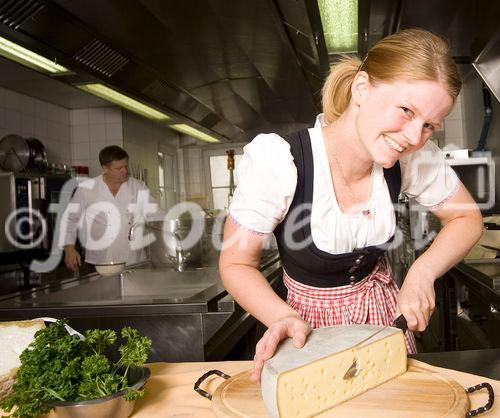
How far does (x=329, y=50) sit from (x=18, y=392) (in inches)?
90.8

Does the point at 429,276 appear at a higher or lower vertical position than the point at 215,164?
lower

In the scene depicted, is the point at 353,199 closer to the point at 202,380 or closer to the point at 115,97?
the point at 202,380

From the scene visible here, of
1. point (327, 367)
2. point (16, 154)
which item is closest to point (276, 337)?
point (327, 367)

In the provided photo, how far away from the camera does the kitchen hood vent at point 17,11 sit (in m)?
1.72

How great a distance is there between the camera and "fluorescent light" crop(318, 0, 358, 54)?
6.82 feet

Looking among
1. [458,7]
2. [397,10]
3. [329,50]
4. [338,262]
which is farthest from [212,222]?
[338,262]

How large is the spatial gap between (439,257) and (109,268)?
4.78ft

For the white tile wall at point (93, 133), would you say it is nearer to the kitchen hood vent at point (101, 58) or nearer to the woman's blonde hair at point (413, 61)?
the kitchen hood vent at point (101, 58)

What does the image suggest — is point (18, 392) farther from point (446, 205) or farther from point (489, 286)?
point (489, 286)

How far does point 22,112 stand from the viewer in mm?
4824

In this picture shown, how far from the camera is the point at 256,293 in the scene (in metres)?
0.96

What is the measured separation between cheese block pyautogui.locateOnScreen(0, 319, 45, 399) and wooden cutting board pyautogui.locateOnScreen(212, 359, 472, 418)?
1.00ft

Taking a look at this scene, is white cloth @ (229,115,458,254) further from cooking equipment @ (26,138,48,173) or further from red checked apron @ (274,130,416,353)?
cooking equipment @ (26,138,48,173)

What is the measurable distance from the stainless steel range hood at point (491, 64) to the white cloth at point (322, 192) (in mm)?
1256
